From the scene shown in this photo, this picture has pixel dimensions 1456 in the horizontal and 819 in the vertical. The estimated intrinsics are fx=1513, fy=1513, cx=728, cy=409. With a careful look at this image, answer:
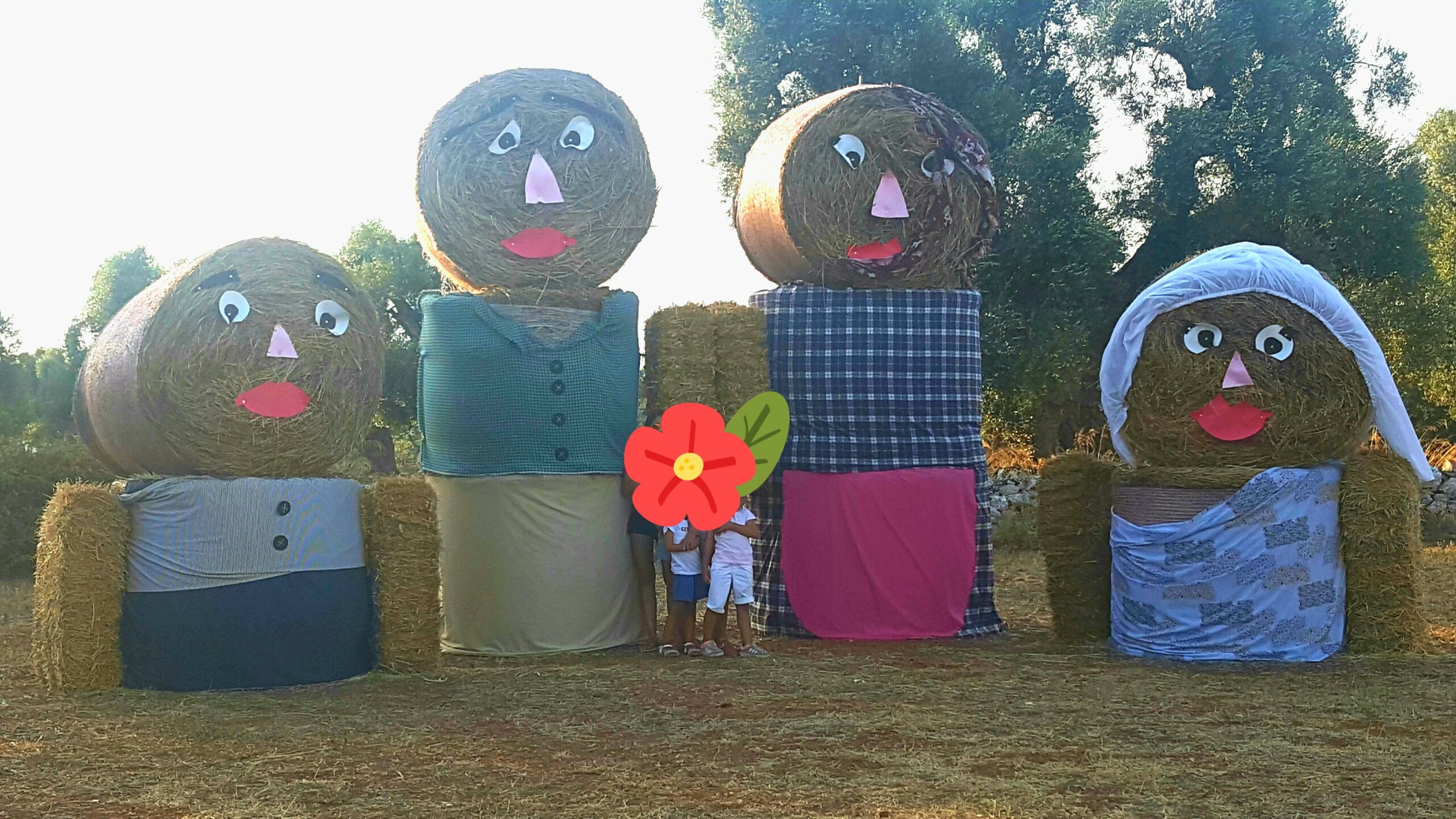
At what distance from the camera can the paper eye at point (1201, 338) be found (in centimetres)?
707

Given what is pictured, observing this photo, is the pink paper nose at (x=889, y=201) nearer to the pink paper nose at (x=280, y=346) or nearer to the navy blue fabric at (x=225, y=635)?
the pink paper nose at (x=280, y=346)

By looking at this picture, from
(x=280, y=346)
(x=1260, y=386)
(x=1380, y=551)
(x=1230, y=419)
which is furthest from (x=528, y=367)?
(x=1380, y=551)

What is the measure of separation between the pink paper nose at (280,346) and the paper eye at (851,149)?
3.19 metres

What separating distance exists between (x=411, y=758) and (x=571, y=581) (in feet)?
8.28

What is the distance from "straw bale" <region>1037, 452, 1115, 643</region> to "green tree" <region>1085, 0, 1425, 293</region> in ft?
23.3

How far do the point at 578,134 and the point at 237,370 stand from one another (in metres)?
2.26

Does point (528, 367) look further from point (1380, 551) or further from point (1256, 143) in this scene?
point (1256, 143)

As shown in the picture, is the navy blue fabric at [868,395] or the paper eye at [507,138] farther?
the navy blue fabric at [868,395]

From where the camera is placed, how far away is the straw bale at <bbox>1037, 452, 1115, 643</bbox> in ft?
25.0

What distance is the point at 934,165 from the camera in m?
8.36

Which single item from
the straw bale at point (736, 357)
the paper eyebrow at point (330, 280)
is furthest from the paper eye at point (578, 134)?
the paper eyebrow at point (330, 280)

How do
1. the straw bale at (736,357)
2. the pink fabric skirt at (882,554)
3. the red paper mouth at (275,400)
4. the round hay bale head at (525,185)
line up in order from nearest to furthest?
the red paper mouth at (275,400), the round hay bale head at (525,185), the straw bale at (736,357), the pink fabric skirt at (882,554)

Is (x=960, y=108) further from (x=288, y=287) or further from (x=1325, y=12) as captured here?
(x=288, y=287)

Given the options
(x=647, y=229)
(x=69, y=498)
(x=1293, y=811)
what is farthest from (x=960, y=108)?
(x=1293, y=811)
